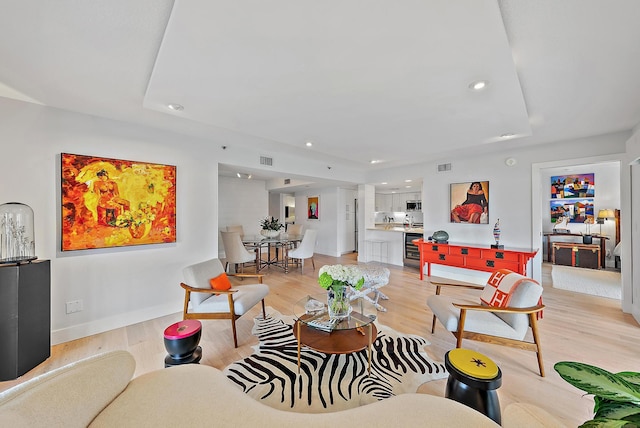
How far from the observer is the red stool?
188cm

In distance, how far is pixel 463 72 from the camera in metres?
1.87

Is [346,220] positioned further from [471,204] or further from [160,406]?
[160,406]

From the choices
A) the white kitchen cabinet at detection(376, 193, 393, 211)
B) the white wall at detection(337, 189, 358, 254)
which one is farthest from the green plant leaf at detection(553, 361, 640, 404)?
the white kitchen cabinet at detection(376, 193, 393, 211)

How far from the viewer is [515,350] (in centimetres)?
246

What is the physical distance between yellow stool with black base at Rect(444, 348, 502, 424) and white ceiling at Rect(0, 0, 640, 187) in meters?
2.00

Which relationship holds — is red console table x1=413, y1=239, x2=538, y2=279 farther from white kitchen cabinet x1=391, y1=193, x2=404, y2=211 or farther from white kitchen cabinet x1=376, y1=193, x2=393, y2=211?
white kitchen cabinet x1=376, y1=193, x2=393, y2=211

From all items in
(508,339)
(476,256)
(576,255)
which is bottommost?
(508,339)

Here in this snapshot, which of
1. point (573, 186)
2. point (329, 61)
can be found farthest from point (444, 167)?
point (329, 61)

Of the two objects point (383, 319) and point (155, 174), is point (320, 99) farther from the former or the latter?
point (383, 319)

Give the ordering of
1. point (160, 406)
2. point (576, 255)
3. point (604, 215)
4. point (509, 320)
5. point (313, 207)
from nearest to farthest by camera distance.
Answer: point (160, 406) → point (509, 320) → point (604, 215) → point (576, 255) → point (313, 207)

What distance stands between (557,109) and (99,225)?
17.4ft

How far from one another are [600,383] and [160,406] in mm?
1411

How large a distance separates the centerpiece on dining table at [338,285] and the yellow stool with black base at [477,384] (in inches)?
37.1

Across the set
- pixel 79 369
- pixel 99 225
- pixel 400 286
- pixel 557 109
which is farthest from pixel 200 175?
pixel 557 109
